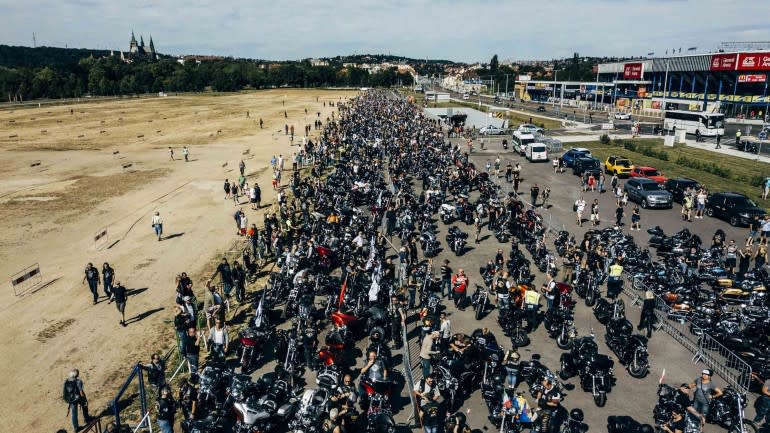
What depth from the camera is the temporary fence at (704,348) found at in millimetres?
12562

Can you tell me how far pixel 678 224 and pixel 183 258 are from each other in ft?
84.3

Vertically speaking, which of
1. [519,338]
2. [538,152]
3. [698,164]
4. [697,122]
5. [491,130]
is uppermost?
[697,122]

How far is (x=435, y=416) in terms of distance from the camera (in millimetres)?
9914

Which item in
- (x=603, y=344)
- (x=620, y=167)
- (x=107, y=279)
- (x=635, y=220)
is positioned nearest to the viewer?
(x=603, y=344)

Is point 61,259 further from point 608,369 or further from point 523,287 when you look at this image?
point 608,369

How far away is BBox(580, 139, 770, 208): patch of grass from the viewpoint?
34531mm

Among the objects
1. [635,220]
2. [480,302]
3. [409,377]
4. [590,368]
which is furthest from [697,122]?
[409,377]

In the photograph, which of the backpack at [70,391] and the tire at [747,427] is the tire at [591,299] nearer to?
the tire at [747,427]

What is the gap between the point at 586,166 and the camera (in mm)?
37219

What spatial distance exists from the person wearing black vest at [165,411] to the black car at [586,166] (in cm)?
3325

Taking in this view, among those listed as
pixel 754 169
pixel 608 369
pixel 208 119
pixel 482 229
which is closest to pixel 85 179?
pixel 482 229

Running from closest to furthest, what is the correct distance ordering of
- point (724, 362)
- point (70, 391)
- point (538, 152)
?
point (70, 391)
point (724, 362)
point (538, 152)

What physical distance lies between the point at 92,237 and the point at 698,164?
4469 cm

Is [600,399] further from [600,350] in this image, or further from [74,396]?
[74,396]
